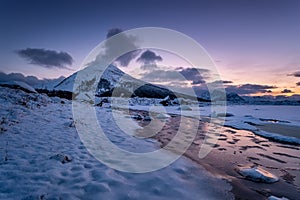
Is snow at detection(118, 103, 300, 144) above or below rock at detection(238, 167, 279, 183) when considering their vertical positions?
above

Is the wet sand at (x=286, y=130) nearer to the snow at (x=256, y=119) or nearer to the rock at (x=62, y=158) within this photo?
the snow at (x=256, y=119)

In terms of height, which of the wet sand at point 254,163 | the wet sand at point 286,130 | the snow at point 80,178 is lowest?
the wet sand at point 254,163

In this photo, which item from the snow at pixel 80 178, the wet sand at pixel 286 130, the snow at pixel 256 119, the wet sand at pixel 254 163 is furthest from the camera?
the wet sand at pixel 286 130

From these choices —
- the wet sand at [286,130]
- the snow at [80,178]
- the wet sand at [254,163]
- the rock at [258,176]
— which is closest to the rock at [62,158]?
the snow at [80,178]

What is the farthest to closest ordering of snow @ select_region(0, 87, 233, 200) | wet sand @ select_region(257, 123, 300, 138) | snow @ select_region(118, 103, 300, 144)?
1. wet sand @ select_region(257, 123, 300, 138)
2. snow @ select_region(118, 103, 300, 144)
3. snow @ select_region(0, 87, 233, 200)

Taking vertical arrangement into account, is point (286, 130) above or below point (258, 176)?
above

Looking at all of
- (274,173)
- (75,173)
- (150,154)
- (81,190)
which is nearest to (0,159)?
(75,173)

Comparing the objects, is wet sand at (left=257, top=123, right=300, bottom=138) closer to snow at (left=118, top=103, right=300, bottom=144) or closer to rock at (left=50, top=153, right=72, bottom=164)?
snow at (left=118, top=103, right=300, bottom=144)

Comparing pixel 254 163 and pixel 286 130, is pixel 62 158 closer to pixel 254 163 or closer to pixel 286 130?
pixel 254 163

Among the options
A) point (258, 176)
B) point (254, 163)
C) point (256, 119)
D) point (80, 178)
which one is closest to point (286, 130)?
point (256, 119)

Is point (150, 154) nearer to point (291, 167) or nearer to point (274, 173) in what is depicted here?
point (274, 173)

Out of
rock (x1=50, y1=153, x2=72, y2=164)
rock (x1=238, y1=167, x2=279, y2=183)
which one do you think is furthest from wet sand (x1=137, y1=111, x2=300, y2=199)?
rock (x1=50, y1=153, x2=72, y2=164)

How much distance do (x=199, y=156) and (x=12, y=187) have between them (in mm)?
5562

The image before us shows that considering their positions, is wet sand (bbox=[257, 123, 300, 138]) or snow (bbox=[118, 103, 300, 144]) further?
wet sand (bbox=[257, 123, 300, 138])
